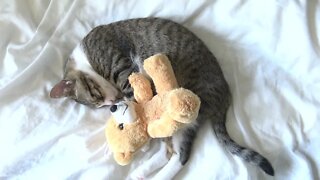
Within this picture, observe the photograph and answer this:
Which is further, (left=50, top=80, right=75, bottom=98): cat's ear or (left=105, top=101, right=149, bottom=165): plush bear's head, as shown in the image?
(left=50, top=80, right=75, bottom=98): cat's ear

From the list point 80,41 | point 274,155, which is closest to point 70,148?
point 80,41

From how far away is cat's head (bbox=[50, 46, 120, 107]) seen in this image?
1.34 m

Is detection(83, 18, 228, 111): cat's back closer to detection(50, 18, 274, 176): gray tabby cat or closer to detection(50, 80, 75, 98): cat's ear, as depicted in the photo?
detection(50, 18, 274, 176): gray tabby cat

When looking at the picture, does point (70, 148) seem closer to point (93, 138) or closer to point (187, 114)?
point (93, 138)

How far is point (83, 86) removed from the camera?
4.67 ft

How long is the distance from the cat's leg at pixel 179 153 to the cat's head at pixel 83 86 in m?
0.28

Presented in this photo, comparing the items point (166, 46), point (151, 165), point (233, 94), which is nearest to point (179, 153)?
point (151, 165)

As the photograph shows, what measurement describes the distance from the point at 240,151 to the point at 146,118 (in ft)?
0.85

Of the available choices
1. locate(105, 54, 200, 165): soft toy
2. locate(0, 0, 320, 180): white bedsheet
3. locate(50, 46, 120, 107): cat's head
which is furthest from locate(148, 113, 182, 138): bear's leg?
locate(50, 46, 120, 107): cat's head

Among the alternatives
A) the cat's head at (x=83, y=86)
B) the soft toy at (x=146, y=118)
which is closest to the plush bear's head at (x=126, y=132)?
the soft toy at (x=146, y=118)

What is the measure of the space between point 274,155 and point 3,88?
829 millimetres

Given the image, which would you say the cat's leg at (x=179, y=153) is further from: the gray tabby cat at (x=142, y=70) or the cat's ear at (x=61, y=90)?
the cat's ear at (x=61, y=90)

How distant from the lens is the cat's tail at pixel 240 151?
43.2 inches

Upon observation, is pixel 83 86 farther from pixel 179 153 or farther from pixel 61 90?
pixel 179 153
